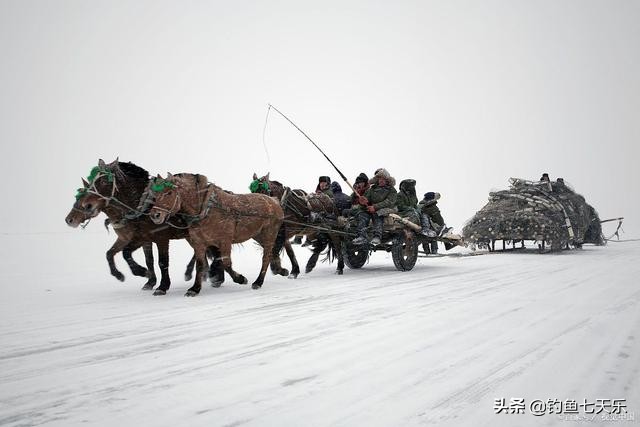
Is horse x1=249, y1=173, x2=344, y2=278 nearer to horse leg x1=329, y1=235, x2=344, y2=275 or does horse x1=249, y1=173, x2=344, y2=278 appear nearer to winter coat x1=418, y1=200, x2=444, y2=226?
horse leg x1=329, y1=235, x2=344, y2=275

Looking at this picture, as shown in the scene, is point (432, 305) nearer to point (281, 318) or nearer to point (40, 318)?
point (281, 318)

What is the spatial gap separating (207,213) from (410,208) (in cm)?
511

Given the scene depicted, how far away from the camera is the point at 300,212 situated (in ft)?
33.5

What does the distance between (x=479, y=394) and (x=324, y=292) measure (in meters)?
4.52

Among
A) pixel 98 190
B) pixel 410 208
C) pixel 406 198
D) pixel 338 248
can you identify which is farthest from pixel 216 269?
pixel 406 198

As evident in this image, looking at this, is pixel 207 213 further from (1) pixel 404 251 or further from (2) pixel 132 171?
(1) pixel 404 251

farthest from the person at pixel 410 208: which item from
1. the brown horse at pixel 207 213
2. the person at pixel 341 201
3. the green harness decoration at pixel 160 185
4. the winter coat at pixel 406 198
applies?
the green harness decoration at pixel 160 185

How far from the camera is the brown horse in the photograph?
286 inches

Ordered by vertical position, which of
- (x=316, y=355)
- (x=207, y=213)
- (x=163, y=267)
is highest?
(x=207, y=213)

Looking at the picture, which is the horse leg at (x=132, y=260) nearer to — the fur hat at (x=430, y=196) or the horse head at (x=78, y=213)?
the horse head at (x=78, y=213)

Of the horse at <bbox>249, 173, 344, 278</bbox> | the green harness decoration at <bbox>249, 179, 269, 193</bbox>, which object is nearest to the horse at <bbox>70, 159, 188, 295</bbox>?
the green harness decoration at <bbox>249, 179, 269, 193</bbox>

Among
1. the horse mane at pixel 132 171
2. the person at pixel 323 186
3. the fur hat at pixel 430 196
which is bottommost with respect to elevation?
the fur hat at pixel 430 196

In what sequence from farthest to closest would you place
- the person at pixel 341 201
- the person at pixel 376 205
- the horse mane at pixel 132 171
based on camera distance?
the person at pixel 341 201 < the person at pixel 376 205 < the horse mane at pixel 132 171

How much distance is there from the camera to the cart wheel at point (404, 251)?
10.5 metres
